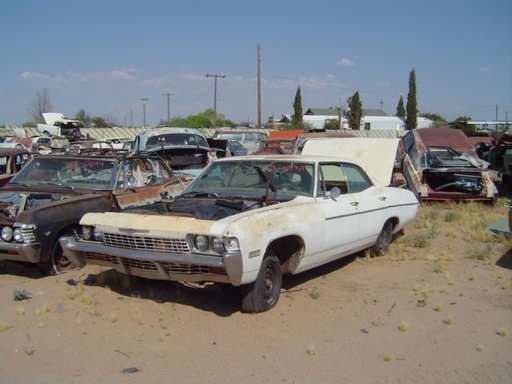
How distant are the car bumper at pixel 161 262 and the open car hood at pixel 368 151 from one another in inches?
177

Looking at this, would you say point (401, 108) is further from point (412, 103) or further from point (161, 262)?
point (161, 262)

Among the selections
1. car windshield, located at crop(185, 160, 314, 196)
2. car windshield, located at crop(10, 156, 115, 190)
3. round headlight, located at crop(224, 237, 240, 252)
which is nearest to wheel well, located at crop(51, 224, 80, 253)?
car windshield, located at crop(10, 156, 115, 190)

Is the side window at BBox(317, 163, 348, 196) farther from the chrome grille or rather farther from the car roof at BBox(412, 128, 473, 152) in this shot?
the car roof at BBox(412, 128, 473, 152)

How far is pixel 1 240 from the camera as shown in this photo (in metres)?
6.04

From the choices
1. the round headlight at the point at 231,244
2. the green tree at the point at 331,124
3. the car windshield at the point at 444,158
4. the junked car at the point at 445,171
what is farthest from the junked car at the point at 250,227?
the green tree at the point at 331,124

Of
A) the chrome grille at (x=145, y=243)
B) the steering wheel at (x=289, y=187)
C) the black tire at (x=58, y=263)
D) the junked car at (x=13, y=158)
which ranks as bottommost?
the black tire at (x=58, y=263)

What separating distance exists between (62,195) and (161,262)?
2881 mm

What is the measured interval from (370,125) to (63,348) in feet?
250

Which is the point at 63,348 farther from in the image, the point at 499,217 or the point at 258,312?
the point at 499,217

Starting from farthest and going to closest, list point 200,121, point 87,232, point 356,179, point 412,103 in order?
point 200,121
point 412,103
point 356,179
point 87,232

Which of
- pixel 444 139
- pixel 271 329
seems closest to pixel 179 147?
pixel 444 139

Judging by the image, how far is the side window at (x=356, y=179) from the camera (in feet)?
21.7

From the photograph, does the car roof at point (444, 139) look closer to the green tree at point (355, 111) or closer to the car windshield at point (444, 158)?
the car windshield at point (444, 158)

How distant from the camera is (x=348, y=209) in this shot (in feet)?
20.0
